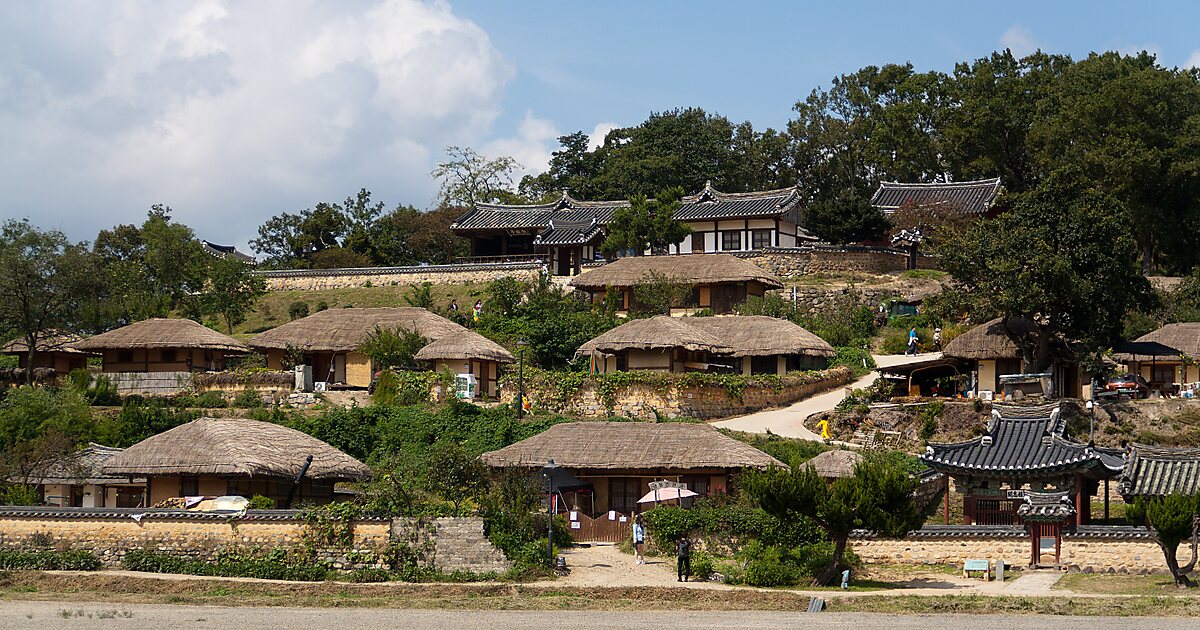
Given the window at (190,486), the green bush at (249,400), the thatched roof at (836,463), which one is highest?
the green bush at (249,400)

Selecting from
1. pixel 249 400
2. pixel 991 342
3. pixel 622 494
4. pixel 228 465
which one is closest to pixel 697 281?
pixel 991 342

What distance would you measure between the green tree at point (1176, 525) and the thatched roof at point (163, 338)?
3453cm

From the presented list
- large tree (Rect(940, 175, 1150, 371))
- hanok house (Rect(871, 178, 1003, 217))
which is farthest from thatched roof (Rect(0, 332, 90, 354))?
hanok house (Rect(871, 178, 1003, 217))

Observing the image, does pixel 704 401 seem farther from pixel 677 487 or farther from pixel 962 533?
pixel 962 533

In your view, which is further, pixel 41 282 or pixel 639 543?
pixel 41 282

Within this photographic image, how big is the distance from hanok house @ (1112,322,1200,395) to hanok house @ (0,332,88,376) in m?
35.9

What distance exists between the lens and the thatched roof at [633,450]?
36.2 metres

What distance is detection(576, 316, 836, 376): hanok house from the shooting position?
4888cm

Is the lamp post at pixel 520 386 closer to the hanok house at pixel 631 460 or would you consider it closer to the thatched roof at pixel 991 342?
the hanok house at pixel 631 460

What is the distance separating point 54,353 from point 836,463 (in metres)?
32.8

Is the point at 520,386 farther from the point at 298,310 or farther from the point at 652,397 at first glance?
the point at 298,310

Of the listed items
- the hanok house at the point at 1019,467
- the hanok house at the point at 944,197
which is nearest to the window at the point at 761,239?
the hanok house at the point at 944,197

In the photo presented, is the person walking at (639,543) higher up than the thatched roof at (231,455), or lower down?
lower down

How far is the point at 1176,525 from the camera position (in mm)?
26938
